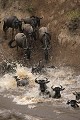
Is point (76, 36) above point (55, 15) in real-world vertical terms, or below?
below

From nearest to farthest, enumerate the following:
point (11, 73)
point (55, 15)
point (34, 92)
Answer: point (34, 92) → point (11, 73) → point (55, 15)

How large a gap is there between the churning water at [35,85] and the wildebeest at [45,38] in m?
1.32

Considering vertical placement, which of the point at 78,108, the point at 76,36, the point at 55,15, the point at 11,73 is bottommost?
the point at 78,108

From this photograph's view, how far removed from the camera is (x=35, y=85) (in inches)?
720

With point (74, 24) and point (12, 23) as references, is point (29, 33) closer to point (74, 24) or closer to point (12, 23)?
point (12, 23)

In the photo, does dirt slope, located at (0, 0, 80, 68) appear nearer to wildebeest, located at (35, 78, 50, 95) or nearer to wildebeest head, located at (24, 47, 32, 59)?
wildebeest head, located at (24, 47, 32, 59)

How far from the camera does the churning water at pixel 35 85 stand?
16.8 metres

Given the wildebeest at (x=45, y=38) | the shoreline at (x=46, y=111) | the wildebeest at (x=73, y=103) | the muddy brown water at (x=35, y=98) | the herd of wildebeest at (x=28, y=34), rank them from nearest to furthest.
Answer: the shoreline at (x=46, y=111) → the muddy brown water at (x=35, y=98) → the wildebeest at (x=73, y=103) → the wildebeest at (x=45, y=38) → the herd of wildebeest at (x=28, y=34)

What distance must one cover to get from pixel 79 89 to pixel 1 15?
8.63m

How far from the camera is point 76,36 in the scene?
21.0 meters

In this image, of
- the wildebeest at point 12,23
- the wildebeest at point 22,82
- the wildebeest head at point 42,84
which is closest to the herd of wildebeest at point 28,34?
the wildebeest at point 12,23

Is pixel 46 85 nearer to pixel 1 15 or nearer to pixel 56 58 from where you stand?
pixel 56 58

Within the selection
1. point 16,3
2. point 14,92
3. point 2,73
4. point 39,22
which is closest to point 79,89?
point 14,92

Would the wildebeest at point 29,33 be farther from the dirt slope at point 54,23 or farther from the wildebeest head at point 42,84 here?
the wildebeest head at point 42,84
